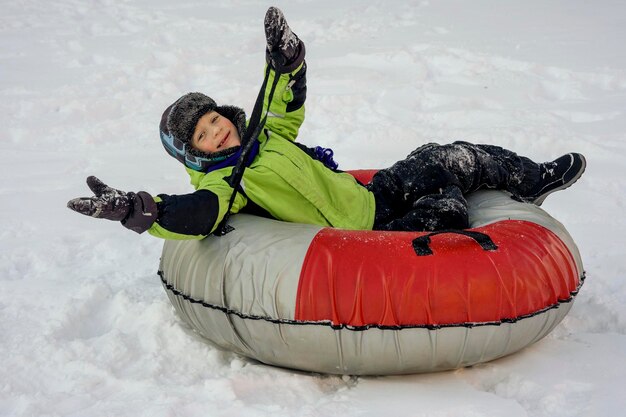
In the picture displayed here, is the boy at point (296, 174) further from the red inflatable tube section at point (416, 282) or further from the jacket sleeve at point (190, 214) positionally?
the red inflatable tube section at point (416, 282)

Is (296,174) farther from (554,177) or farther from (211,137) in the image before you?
(554,177)

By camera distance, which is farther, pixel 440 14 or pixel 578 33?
pixel 440 14

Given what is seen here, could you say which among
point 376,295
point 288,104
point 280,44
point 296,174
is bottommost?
point 376,295

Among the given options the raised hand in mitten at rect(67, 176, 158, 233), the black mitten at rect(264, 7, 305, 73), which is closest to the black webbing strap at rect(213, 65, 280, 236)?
the black mitten at rect(264, 7, 305, 73)

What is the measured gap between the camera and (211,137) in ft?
10.4

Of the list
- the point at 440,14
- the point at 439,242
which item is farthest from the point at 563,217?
the point at 440,14

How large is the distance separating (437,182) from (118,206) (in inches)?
54.7

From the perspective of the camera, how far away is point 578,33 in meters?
7.52

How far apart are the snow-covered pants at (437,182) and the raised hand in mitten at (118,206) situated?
104cm

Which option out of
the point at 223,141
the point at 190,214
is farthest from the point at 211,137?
the point at 190,214

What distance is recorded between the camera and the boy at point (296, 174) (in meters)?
3.02

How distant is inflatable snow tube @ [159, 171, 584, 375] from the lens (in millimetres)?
2545

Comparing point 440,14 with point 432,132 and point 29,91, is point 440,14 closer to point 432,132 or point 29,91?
point 432,132

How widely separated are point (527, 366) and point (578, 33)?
559cm
